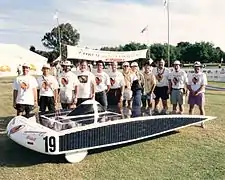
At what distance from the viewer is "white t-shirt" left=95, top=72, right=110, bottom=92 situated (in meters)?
8.62

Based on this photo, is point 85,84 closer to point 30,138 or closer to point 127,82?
point 127,82

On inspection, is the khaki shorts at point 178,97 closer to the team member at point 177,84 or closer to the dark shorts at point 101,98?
the team member at point 177,84

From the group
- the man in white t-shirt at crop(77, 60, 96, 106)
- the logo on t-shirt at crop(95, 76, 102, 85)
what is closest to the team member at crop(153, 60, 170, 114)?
the logo on t-shirt at crop(95, 76, 102, 85)

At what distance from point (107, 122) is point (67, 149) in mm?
930

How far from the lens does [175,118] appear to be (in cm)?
773

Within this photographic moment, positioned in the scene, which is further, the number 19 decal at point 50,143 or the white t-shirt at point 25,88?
the white t-shirt at point 25,88

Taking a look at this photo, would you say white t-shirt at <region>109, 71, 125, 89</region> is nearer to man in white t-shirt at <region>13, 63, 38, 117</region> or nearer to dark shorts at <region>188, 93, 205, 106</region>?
dark shorts at <region>188, 93, 205, 106</region>

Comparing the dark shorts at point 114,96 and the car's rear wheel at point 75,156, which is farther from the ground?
the dark shorts at point 114,96

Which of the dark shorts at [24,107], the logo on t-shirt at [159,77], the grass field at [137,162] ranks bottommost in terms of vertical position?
the grass field at [137,162]

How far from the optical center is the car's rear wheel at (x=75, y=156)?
6.45 m

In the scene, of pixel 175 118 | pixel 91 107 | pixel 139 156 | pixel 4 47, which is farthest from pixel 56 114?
pixel 4 47

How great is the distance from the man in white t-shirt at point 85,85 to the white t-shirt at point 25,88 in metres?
1.06

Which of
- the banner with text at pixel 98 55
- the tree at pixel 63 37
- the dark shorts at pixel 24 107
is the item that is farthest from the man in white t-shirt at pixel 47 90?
the tree at pixel 63 37

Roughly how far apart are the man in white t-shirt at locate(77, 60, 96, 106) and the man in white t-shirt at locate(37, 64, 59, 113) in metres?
0.54
